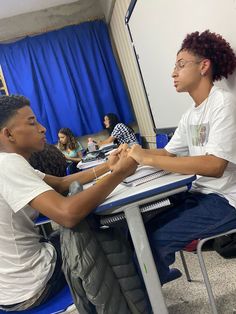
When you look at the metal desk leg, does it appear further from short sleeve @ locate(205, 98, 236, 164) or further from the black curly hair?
the black curly hair

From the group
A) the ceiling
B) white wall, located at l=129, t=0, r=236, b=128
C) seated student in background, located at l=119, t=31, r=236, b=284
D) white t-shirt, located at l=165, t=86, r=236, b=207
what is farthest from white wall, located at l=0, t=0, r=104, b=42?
white t-shirt, located at l=165, t=86, r=236, b=207

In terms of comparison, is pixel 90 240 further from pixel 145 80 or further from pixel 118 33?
pixel 118 33

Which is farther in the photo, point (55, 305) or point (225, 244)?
point (225, 244)

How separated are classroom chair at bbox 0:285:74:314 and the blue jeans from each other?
0.38m

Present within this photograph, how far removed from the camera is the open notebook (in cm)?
124

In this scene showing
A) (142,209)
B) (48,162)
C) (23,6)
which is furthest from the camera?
(23,6)

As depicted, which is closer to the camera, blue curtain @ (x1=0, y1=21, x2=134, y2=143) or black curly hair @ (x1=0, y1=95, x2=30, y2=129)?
black curly hair @ (x1=0, y1=95, x2=30, y2=129)

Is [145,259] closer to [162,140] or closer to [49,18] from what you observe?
[162,140]

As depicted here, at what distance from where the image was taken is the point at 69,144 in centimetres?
540

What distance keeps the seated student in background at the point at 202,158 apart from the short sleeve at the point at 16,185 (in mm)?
505

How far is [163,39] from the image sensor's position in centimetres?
258

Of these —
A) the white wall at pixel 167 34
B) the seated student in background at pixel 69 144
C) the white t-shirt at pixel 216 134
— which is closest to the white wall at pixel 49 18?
the seated student in background at pixel 69 144

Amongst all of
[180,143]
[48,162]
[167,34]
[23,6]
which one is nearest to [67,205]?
[180,143]

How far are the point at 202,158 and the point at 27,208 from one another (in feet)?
2.39
